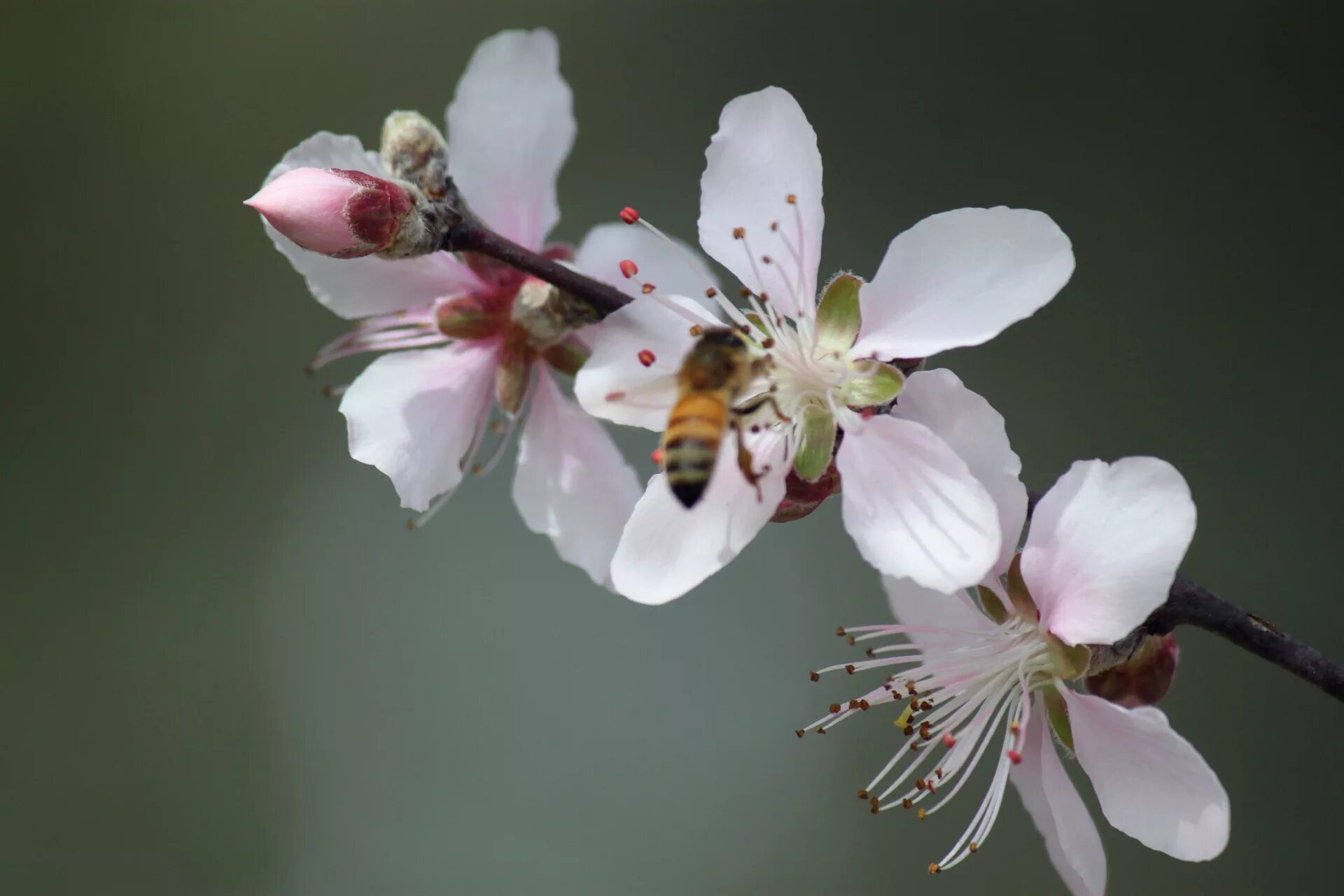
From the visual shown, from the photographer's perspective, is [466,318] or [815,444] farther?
[466,318]

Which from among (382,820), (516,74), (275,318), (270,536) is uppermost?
(516,74)

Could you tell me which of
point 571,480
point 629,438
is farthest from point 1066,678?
A: point 629,438

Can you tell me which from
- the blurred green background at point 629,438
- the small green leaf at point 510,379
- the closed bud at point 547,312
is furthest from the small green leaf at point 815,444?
the blurred green background at point 629,438

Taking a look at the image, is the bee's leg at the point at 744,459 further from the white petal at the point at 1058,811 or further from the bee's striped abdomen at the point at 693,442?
the white petal at the point at 1058,811

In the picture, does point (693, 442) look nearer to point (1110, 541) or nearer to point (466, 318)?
point (1110, 541)

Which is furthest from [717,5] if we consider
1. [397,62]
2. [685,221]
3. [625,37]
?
[397,62]

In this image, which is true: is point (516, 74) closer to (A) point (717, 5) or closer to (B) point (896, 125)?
(B) point (896, 125)
